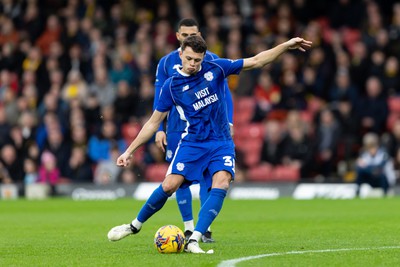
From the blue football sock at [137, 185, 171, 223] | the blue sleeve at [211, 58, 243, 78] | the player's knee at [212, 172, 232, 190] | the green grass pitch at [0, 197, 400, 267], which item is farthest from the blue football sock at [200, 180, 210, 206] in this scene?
the blue sleeve at [211, 58, 243, 78]

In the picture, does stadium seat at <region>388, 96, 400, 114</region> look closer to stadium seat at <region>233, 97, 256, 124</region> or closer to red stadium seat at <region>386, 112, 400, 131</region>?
red stadium seat at <region>386, 112, 400, 131</region>

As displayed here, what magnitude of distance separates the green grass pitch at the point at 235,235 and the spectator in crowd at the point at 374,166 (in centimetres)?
109

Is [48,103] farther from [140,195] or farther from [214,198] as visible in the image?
[214,198]

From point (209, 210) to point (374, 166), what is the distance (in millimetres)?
11615

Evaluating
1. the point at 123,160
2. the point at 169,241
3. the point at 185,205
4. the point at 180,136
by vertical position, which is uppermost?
the point at 180,136

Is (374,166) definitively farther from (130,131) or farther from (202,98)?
(202,98)

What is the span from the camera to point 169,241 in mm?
10141

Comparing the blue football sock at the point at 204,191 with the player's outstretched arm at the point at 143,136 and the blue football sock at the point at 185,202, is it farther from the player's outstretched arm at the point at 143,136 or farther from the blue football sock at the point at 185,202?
the player's outstretched arm at the point at 143,136

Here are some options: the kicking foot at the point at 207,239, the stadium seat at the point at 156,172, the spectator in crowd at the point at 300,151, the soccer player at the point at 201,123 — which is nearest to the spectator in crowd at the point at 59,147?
the stadium seat at the point at 156,172

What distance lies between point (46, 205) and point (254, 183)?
4.78 metres

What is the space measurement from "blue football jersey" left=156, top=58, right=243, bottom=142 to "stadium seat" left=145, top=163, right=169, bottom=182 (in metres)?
13.0

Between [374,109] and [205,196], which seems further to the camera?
[374,109]

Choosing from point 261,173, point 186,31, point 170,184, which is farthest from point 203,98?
point 261,173

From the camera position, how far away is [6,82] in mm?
26609
